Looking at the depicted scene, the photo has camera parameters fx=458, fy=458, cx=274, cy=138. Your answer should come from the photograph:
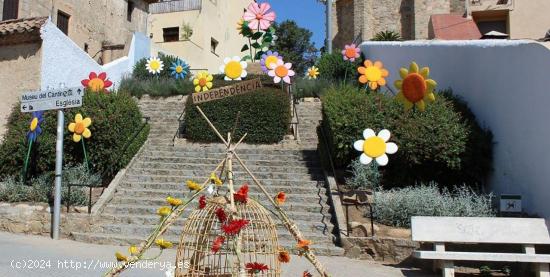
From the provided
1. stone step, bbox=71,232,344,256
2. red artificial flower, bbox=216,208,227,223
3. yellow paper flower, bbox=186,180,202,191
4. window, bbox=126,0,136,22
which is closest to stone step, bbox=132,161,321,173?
stone step, bbox=71,232,344,256

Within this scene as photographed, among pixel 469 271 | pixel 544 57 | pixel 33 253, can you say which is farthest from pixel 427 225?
pixel 33 253

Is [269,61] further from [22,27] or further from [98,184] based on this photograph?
[22,27]

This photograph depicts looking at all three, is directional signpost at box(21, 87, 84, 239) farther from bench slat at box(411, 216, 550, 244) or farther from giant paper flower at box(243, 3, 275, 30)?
giant paper flower at box(243, 3, 275, 30)

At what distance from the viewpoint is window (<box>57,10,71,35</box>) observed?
17.6 m

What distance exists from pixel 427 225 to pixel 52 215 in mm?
6016

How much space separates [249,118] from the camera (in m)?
12.1

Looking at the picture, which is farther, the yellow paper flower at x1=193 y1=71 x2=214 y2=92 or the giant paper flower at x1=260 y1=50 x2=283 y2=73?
the yellow paper flower at x1=193 y1=71 x2=214 y2=92

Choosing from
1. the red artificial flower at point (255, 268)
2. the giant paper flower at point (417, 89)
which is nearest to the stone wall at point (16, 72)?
the giant paper flower at point (417, 89)

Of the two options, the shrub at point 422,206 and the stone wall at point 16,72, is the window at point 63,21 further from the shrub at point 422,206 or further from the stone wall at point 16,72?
the shrub at point 422,206

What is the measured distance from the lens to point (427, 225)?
577cm

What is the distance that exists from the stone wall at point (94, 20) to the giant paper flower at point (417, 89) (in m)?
13.3

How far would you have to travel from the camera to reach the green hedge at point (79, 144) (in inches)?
359

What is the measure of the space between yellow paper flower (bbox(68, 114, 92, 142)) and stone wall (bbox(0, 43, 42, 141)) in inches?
101

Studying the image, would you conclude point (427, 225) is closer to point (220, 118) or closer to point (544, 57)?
point (544, 57)
